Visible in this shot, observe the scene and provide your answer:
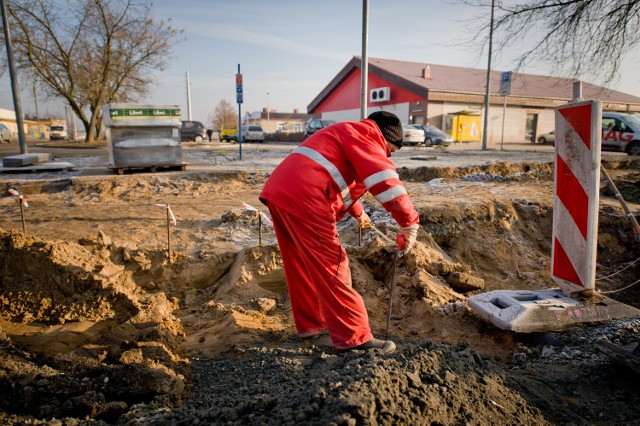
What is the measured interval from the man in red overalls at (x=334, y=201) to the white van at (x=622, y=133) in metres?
17.2

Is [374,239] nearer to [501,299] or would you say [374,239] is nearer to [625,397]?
[501,299]

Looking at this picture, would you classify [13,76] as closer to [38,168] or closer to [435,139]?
[38,168]

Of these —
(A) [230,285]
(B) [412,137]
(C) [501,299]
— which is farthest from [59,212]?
(B) [412,137]

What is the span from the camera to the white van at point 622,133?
51.8 feet

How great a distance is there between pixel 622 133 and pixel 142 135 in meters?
17.1

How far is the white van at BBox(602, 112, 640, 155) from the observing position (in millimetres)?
15796

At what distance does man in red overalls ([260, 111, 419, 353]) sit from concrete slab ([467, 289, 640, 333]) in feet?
3.52

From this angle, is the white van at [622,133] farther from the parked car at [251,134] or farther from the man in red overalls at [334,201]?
the parked car at [251,134]

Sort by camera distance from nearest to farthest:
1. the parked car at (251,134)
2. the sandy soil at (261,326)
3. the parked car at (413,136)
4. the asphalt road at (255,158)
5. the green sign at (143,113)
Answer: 1. the sandy soil at (261,326)
2. the green sign at (143,113)
3. the asphalt road at (255,158)
4. the parked car at (413,136)
5. the parked car at (251,134)

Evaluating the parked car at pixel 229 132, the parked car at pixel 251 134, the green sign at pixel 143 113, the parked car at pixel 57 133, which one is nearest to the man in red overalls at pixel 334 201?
the green sign at pixel 143 113

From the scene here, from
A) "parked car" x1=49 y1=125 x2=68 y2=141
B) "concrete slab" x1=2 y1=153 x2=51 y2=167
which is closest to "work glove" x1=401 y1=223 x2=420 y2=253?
"concrete slab" x1=2 y1=153 x2=51 y2=167

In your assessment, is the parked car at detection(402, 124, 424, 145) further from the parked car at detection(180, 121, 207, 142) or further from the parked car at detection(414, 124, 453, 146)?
the parked car at detection(180, 121, 207, 142)

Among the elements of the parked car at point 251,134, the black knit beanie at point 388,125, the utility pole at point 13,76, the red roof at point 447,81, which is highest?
the red roof at point 447,81

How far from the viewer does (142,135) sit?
10102mm
